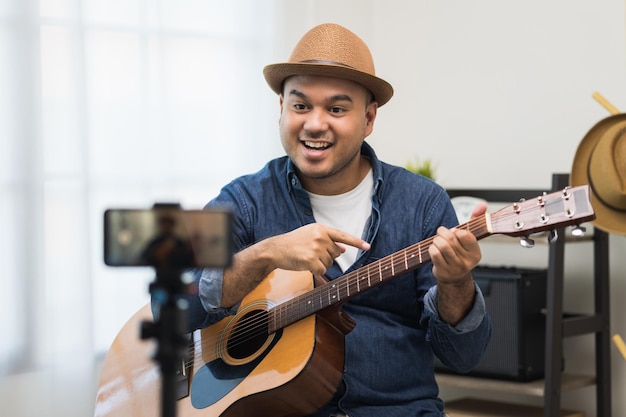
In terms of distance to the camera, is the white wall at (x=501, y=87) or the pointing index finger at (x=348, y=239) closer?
the pointing index finger at (x=348, y=239)

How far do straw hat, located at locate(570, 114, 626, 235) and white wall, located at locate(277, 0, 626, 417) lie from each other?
50cm

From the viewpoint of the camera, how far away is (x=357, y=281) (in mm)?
1730

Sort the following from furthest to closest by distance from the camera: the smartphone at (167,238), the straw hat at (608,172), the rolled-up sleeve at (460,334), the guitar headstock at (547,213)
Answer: the straw hat at (608,172) < the rolled-up sleeve at (460,334) < the guitar headstock at (547,213) < the smartphone at (167,238)

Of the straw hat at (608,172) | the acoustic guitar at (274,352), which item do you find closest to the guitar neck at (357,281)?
the acoustic guitar at (274,352)

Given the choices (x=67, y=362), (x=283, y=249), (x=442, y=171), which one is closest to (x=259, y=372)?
(x=283, y=249)

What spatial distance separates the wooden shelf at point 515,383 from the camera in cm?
283

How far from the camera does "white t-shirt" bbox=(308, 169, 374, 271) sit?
6.41 feet

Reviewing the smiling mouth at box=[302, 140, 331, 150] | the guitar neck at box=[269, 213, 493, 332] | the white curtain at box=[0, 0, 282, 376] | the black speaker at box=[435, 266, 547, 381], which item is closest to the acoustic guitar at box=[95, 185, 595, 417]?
the guitar neck at box=[269, 213, 493, 332]

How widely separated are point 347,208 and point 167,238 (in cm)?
114

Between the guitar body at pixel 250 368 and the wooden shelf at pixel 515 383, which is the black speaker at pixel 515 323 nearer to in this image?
the wooden shelf at pixel 515 383

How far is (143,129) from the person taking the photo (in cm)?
309

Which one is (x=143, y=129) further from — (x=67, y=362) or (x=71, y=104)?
(x=67, y=362)

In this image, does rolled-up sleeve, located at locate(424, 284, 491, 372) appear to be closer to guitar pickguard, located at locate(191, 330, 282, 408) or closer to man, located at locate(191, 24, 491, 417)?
man, located at locate(191, 24, 491, 417)

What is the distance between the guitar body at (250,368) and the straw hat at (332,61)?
1.43ft
